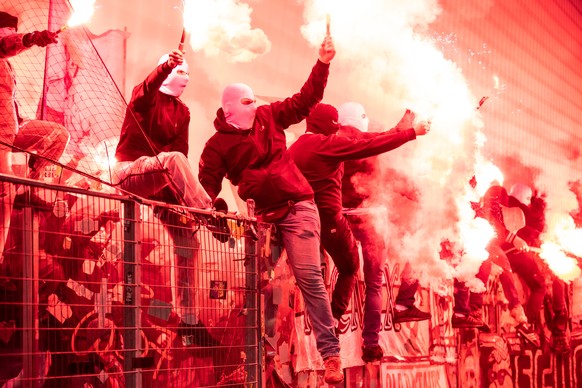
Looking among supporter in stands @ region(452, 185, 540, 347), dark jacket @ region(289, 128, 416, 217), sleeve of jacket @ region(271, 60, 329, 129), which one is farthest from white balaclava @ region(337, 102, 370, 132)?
supporter in stands @ region(452, 185, 540, 347)

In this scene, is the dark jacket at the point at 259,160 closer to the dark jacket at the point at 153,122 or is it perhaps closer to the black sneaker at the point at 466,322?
the dark jacket at the point at 153,122

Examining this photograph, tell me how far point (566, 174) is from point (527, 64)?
1997 millimetres

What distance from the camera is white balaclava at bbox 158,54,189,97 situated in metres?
5.89

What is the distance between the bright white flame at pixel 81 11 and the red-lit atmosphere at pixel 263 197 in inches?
0.5

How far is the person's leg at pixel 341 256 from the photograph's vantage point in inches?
269

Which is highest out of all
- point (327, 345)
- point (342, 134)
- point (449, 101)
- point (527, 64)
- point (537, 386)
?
point (527, 64)

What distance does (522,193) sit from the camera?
1100 centimetres

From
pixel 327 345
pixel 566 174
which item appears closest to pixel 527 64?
pixel 566 174

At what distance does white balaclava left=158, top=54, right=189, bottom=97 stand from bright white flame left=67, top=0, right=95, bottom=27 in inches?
21.7

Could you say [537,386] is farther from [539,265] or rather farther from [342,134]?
[342,134]

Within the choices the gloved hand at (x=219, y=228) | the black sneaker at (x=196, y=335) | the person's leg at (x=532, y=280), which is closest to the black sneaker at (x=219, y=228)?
the gloved hand at (x=219, y=228)

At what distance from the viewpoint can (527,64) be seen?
11.4 m

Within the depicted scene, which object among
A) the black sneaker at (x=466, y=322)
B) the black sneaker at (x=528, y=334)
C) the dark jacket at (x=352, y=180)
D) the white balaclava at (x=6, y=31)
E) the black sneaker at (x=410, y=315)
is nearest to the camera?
the white balaclava at (x=6, y=31)

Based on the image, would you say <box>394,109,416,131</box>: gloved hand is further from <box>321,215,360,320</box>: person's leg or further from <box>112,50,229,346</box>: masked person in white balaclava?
<box>112,50,229,346</box>: masked person in white balaclava
